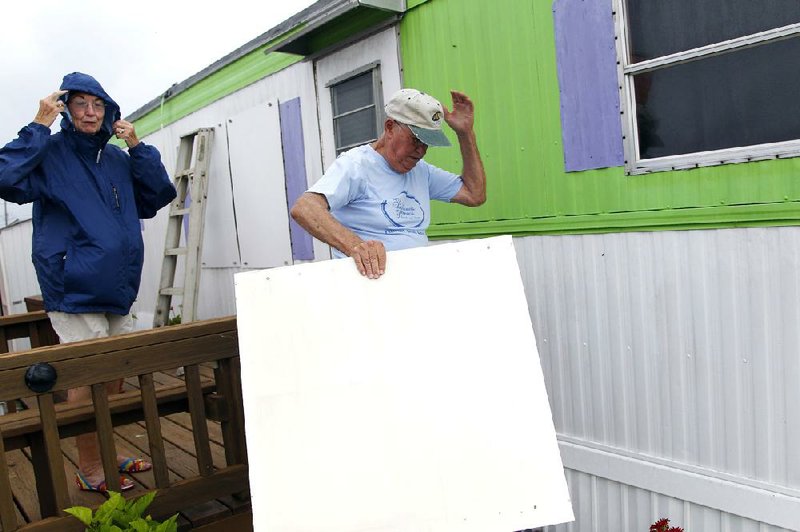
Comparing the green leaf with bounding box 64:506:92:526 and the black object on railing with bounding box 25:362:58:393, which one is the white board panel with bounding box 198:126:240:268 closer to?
the black object on railing with bounding box 25:362:58:393

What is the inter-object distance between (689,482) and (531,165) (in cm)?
157

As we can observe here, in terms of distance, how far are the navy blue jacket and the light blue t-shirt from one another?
111 cm

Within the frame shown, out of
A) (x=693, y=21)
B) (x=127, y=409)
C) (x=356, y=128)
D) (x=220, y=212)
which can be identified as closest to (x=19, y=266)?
(x=220, y=212)

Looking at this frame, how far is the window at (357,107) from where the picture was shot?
A: 4.14 metres

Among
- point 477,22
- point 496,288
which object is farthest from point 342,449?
point 477,22

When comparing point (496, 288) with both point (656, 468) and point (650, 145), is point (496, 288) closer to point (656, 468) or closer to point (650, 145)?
point (650, 145)

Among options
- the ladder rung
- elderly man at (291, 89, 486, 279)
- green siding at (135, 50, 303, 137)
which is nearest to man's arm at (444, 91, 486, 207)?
elderly man at (291, 89, 486, 279)

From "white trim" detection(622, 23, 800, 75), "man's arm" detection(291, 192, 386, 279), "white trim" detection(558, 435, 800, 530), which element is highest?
"white trim" detection(622, 23, 800, 75)

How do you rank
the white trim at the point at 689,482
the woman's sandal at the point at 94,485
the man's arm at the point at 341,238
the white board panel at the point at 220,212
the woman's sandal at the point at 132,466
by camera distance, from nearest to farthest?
the man's arm at the point at 341,238 < the white trim at the point at 689,482 < the woman's sandal at the point at 94,485 < the woman's sandal at the point at 132,466 < the white board panel at the point at 220,212

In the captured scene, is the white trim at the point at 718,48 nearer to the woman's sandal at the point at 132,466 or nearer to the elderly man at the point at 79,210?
the elderly man at the point at 79,210

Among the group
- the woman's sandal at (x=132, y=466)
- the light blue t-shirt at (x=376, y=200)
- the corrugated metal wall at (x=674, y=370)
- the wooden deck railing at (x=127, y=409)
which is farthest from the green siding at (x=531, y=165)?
the woman's sandal at (x=132, y=466)

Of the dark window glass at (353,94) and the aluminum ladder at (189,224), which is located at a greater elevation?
the dark window glass at (353,94)

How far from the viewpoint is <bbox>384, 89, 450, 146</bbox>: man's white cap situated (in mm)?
2266

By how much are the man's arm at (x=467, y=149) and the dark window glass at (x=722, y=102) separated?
69 cm
